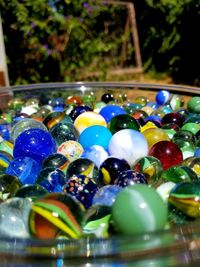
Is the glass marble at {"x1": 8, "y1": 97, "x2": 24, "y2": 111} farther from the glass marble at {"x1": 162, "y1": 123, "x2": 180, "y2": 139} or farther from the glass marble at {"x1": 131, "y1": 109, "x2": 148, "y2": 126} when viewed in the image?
the glass marble at {"x1": 162, "y1": 123, "x2": 180, "y2": 139}

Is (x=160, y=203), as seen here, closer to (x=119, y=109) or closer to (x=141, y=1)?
(x=119, y=109)

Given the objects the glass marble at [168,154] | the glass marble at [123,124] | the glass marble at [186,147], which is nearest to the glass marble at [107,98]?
the glass marble at [123,124]

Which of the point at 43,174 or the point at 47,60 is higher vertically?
the point at 43,174

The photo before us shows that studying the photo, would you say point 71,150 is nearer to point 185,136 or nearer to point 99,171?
point 99,171

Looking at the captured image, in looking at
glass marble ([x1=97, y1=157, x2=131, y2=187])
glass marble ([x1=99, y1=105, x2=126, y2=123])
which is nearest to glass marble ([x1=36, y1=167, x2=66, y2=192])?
glass marble ([x1=97, y1=157, x2=131, y2=187])

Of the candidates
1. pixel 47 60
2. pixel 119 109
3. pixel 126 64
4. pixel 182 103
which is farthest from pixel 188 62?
pixel 119 109

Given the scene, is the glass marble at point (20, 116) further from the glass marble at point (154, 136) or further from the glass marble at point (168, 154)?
the glass marble at point (168, 154)

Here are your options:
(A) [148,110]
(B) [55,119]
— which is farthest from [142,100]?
(B) [55,119]

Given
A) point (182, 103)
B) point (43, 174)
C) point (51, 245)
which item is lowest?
point (182, 103)
